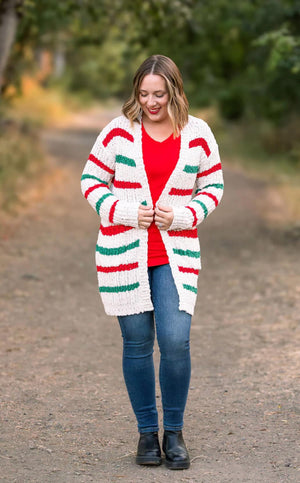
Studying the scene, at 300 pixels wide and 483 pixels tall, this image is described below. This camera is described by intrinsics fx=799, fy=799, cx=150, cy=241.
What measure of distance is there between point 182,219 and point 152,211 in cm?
15

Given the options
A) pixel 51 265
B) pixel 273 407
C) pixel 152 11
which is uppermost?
pixel 152 11

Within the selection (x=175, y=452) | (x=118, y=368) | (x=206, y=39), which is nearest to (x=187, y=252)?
(x=175, y=452)

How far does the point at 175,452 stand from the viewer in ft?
12.9

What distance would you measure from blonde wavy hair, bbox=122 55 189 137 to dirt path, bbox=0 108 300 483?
1723 mm

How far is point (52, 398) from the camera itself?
5.15 metres

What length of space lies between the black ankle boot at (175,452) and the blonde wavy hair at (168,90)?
1.49 meters

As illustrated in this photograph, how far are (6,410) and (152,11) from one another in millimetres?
7339

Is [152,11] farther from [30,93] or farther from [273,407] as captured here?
[30,93]

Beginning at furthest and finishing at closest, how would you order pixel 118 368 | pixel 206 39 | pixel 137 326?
pixel 206 39 → pixel 118 368 → pixel 137 326

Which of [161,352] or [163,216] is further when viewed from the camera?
[161,352]

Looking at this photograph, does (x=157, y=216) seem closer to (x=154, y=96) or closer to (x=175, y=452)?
(x=154, y=96)

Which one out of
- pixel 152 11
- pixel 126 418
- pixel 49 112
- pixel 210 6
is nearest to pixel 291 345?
pixel 126 418

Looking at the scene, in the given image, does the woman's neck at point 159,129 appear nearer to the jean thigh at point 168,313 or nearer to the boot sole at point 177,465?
the jean thigh at point 168,313

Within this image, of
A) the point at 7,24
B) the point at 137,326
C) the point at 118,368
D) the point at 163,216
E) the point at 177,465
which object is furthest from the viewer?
the point at 7,24
